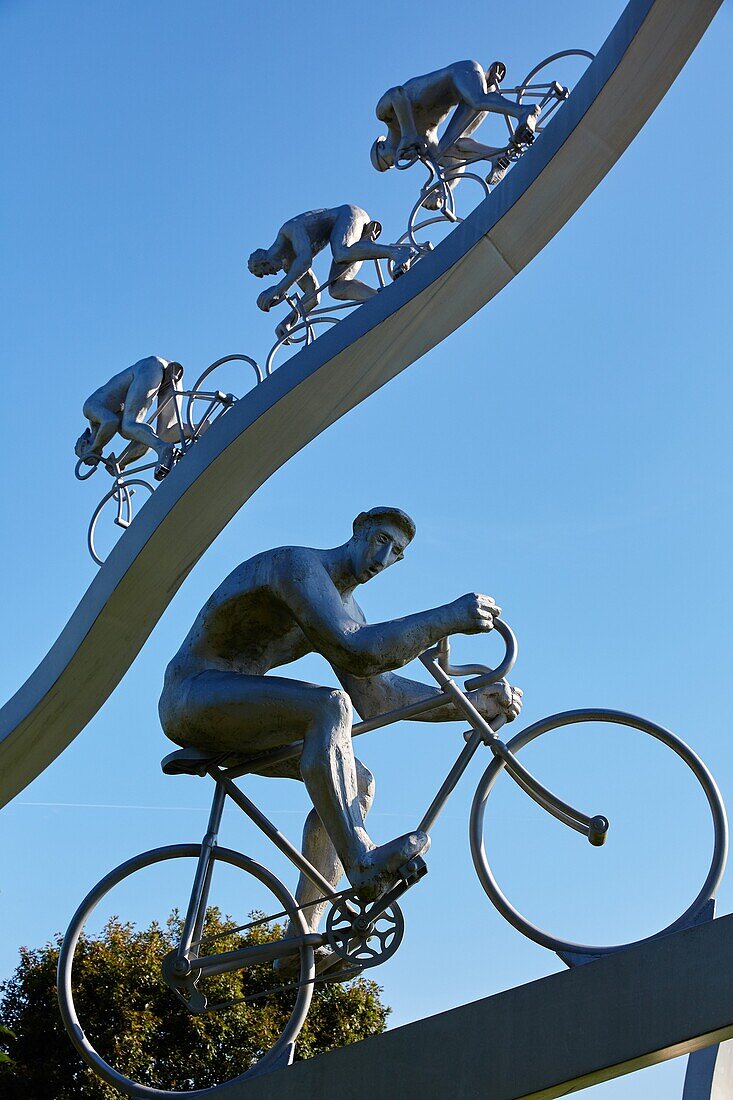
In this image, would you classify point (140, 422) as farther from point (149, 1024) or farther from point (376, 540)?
point (149, 1024)

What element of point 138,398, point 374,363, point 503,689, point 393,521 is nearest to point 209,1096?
point 503,689

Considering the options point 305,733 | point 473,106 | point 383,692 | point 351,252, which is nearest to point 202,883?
point 305,733

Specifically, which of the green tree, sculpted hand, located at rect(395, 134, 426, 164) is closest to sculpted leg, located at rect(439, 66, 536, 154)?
sculpted hand, located at rect(395, 134, 426, 164)

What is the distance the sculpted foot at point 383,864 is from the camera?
6.05 meters

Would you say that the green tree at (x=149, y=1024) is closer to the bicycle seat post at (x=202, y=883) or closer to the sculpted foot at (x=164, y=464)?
the sculpted foot at (x=164, y=464)

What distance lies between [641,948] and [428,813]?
1.24m

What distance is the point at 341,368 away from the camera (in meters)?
8.78

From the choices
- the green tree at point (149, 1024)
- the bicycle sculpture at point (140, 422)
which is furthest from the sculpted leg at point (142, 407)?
the green tree at point (149, 1024)

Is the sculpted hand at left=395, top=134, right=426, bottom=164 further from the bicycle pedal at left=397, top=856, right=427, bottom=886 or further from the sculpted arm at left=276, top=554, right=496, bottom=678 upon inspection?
the bicycle pedal at left=397, top=856, right=427, bottom=886

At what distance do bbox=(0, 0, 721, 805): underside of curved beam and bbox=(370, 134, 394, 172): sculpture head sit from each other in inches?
55.2

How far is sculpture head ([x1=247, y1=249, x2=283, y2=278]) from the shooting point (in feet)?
32.9

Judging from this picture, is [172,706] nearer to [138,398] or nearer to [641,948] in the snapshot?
[641,948]

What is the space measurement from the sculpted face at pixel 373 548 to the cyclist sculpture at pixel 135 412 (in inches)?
128

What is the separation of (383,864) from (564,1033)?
1.02m
